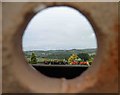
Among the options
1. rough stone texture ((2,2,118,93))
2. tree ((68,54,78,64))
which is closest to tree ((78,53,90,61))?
tree ((68,54,78,64))

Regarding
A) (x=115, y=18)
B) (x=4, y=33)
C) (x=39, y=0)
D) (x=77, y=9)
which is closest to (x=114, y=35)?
(x=115, y=18)

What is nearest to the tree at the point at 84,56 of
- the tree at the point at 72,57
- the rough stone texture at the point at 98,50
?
the tree at the point at 72,57

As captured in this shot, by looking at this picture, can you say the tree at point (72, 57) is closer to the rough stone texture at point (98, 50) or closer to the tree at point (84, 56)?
the tree at point (84, 56)

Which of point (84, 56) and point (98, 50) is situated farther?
point (84, 56)

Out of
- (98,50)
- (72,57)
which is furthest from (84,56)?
(98,50)

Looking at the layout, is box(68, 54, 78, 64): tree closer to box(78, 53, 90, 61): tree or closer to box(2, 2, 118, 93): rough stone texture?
box(78, 53, 90, 61): tree

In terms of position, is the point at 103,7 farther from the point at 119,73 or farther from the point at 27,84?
the point at 27,84

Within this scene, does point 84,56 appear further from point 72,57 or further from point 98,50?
point 98,50

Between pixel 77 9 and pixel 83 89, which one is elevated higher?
pixel 77 9
